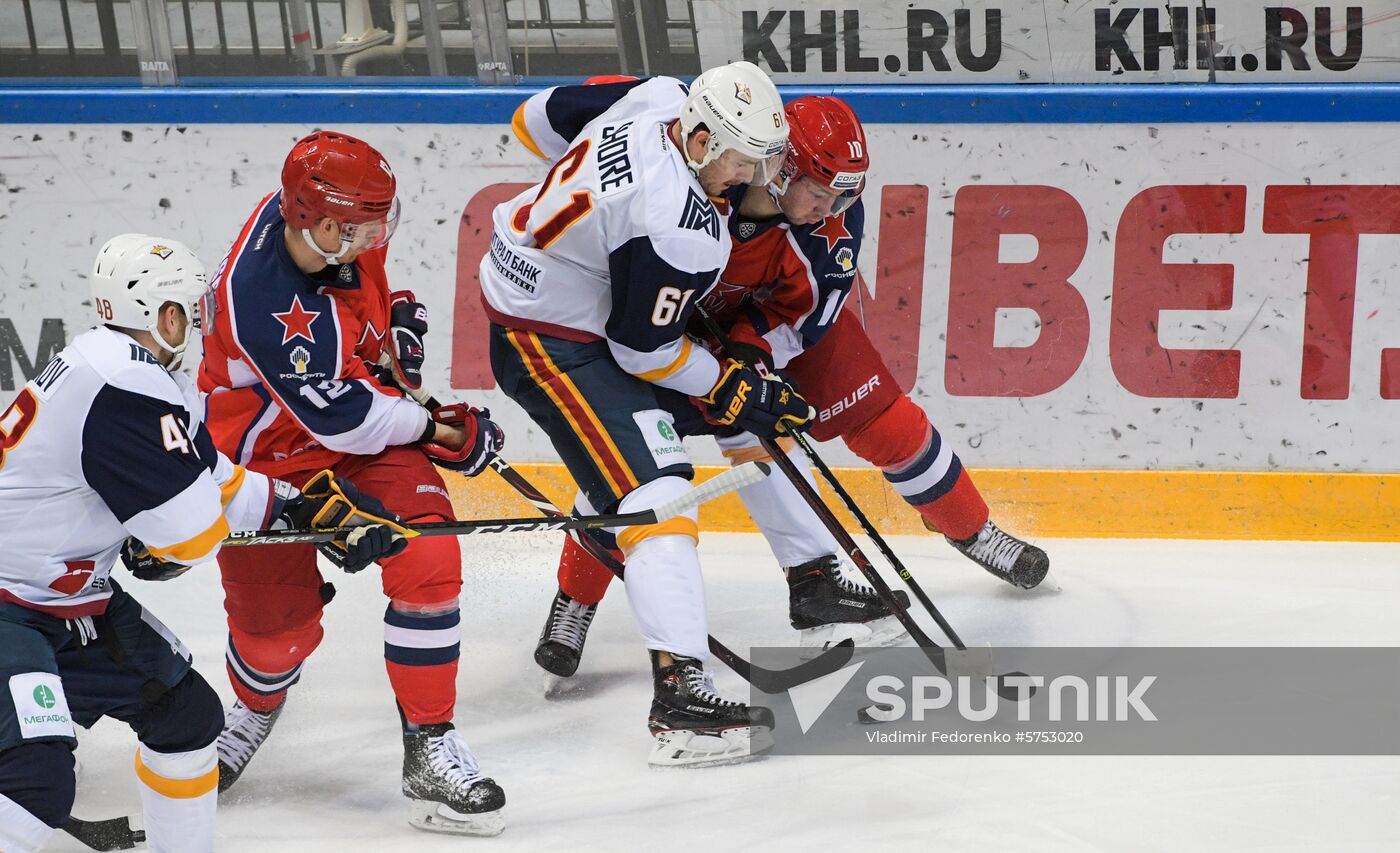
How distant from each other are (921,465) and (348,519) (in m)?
1.43

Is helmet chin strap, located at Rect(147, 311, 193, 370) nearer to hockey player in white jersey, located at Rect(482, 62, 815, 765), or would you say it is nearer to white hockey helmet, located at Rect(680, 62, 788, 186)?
hockey player in white jersey, located at Rect(482, 62, 815, 765)

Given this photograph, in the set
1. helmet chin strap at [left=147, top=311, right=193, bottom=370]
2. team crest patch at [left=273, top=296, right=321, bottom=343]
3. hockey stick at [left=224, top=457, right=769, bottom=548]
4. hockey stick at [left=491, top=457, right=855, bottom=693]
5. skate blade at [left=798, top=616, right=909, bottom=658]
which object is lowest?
skate blade at [left=798, top=616, right=909, bottom=658]

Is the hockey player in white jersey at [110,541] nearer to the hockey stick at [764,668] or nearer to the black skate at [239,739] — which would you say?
the black skate at [239,739]

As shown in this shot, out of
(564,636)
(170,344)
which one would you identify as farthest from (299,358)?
(564,636)

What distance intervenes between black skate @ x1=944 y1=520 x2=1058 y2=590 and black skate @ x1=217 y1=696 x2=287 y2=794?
5.47ft

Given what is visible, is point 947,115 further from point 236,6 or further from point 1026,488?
point 236,6

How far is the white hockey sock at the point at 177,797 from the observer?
2230 mm

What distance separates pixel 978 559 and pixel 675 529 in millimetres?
1099

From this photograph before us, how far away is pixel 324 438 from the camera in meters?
2.70

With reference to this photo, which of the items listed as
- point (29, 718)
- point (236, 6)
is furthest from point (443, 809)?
point (236, 6)

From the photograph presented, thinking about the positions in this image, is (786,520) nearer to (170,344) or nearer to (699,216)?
(699,216)

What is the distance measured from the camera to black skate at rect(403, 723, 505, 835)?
8.26ft

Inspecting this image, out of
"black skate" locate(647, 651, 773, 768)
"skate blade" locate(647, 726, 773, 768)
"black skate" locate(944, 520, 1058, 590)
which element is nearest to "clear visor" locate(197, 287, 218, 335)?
"black skate" locate(647, 651, 773, 768)

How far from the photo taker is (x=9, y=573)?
83.3 inches
